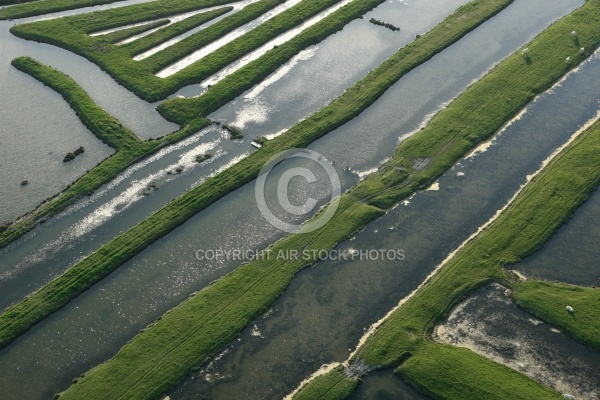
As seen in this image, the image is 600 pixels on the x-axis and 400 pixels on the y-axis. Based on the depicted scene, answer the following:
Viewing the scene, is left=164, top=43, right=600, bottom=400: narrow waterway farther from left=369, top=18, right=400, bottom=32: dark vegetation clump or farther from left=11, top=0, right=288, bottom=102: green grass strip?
left=11, top=0, right=288, bottom=102: green grass strip

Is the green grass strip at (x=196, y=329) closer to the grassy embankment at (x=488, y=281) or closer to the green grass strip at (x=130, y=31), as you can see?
the grassy embankment at (x=488, y=281)

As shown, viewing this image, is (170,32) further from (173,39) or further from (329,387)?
(329,387)

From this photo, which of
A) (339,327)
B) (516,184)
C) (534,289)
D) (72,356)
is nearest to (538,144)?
(516,184)

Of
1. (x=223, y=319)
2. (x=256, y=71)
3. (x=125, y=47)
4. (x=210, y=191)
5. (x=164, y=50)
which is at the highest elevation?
(x=125, y=47)

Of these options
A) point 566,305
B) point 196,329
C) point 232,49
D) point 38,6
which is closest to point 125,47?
point 232,49

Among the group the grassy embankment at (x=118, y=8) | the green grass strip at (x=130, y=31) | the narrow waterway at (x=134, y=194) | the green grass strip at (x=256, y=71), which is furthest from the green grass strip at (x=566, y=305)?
the grassy embankment at (x=118, y=8)

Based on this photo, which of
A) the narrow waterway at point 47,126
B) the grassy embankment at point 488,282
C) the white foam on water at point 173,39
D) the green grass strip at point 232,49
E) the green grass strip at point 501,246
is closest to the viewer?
the grassy embankment at point 488,282
